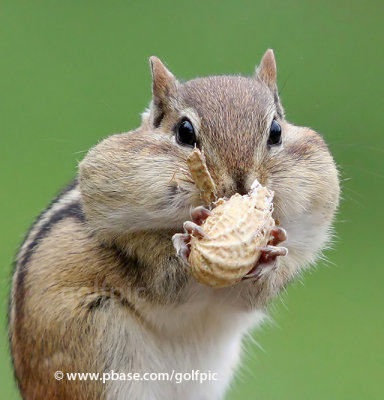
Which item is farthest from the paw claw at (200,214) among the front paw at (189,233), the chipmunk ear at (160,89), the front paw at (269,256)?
the chipmunk ear at (160,89)

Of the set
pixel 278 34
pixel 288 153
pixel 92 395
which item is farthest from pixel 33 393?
pixel 278 34

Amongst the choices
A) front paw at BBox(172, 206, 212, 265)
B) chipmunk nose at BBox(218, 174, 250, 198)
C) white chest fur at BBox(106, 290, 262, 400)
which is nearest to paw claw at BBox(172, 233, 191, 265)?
front paw at BBox(172, 206, 212, 265)

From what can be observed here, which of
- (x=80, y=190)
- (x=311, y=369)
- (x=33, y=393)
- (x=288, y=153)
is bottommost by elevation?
(x=311, y=369)

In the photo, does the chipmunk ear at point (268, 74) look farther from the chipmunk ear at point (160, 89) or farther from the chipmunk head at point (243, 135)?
the chipmunk ear at point (160, 89)

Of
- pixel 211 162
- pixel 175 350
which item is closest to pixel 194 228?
pixel 211 162

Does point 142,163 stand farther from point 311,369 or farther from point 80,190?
point 311,369

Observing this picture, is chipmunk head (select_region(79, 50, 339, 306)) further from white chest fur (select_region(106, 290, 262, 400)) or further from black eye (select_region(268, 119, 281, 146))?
white chest fur (select_region(106, 290, 262, 400))
